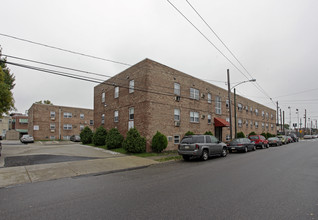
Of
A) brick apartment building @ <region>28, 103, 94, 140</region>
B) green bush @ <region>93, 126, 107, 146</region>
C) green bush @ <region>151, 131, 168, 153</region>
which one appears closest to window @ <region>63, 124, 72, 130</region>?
brick apartment building @ <region>28, 103, 94, 140</region>

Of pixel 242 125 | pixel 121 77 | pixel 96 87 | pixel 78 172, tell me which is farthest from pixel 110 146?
pixel 242 125

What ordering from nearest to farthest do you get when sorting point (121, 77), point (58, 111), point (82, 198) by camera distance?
point (82, 198), point (121, 77), point (58, 111)

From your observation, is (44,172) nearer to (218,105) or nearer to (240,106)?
(218,105)

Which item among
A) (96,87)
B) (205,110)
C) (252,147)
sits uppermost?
(96,87)

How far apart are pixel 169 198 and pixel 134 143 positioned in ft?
32.6

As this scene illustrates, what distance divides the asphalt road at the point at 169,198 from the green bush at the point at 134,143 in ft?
24.8

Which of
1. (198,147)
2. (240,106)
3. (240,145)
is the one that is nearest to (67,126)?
(240,106)

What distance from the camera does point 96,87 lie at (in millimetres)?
25891

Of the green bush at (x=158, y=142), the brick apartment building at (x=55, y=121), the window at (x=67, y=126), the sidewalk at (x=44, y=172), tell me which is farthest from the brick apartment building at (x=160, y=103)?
the window at (x=67, y=126)

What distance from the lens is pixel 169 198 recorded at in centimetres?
488

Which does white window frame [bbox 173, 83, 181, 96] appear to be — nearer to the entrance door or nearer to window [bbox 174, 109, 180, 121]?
window [bbox 174, 109, 180, 121]

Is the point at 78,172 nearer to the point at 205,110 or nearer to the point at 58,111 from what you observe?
the point at 205,110

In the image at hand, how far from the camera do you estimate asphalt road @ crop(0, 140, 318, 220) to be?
3.94 m

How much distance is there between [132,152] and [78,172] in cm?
659
